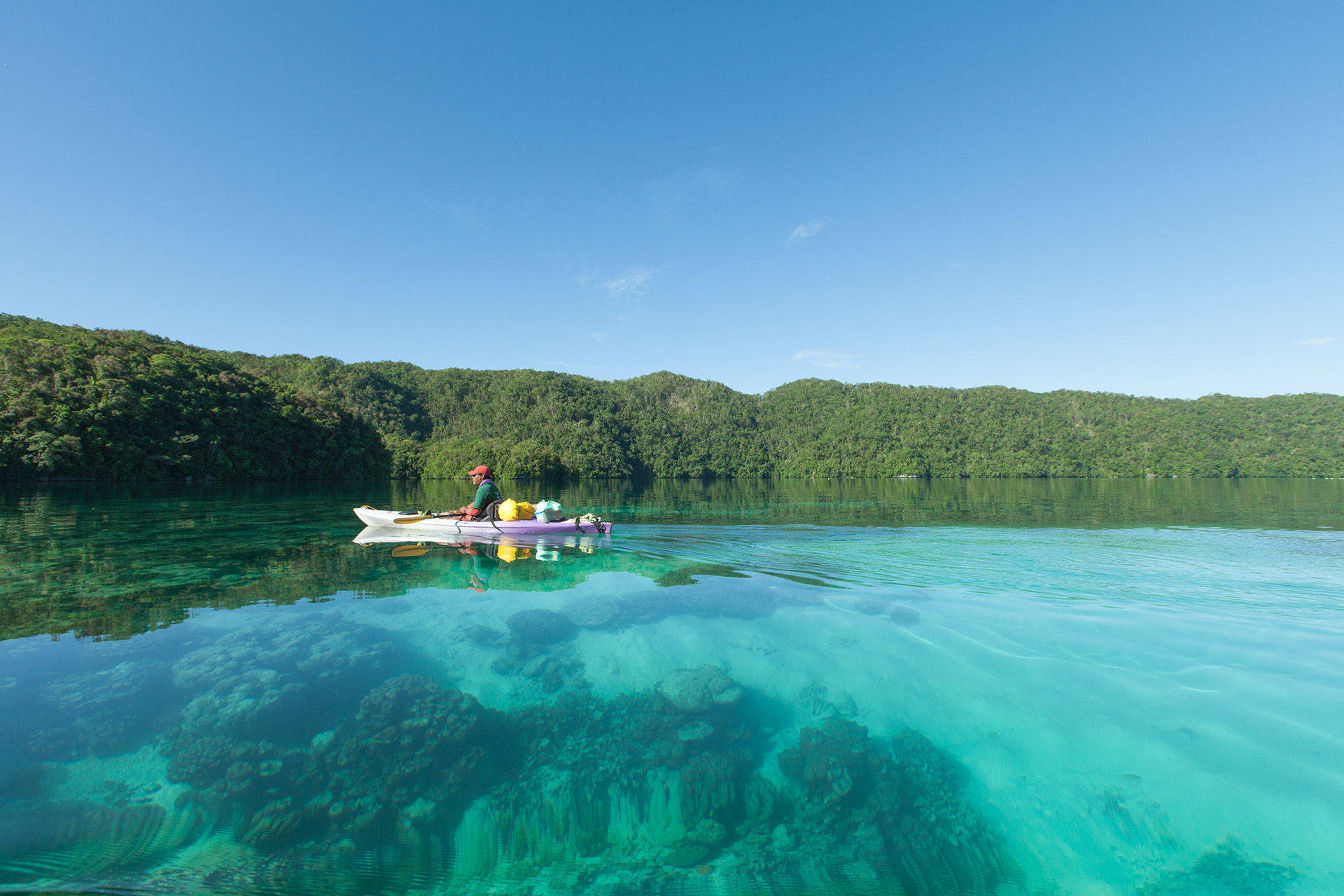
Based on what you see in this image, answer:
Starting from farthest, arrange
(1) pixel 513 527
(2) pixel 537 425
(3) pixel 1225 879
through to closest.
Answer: (2) pixel 537 425 → (1) pixel 513 527 → (3) pixel 1225 879

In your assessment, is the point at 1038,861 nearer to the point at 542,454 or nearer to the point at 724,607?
the point at 724,607

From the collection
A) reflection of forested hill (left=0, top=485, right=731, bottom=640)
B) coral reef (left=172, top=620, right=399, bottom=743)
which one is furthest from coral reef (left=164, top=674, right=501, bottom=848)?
reflection of forested hill (left=0, top=485, right=731, bottom=640)

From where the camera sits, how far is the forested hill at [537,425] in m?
53.1

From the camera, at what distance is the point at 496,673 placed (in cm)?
641

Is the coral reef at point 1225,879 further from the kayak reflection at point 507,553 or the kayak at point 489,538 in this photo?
the kayak at point 489,538

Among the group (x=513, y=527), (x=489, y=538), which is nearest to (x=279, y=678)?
(x=513, y=527)

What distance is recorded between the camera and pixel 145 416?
183 ft

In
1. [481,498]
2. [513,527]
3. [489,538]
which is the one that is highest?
[481,498]

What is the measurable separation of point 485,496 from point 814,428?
17074 cm

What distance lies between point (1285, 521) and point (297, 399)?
9722 cm

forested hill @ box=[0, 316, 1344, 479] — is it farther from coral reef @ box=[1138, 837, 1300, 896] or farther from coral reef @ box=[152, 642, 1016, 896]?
coral reef @ box=[1138, 837, 1300, 896]

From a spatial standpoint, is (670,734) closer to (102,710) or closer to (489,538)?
(102,710)

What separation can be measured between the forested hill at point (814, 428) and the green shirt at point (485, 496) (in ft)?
259

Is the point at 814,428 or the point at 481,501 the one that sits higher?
the point at 814,428
